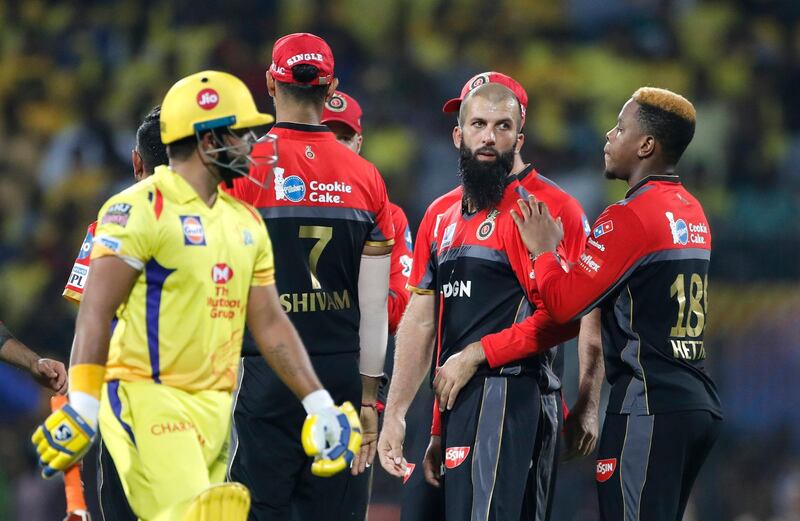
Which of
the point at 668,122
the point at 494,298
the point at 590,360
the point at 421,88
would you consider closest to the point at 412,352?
the point at 494,298

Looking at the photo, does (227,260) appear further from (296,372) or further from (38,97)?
(38,97)

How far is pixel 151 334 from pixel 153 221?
38 cm

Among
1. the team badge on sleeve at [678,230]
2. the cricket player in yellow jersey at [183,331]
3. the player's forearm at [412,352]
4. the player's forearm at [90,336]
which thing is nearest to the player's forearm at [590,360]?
the team badge on sleeve at [678,230]

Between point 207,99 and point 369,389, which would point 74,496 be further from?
point 369,389

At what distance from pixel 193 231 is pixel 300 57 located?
1.49m

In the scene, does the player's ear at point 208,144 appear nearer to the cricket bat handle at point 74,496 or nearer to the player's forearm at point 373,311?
the cricket bat handle at point 74,496

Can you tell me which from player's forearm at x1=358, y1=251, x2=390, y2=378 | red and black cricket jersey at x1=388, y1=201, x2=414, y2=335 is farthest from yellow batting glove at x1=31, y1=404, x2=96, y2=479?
red and black cricket jersey at x1=388, y1=201, x2=414, y2=335

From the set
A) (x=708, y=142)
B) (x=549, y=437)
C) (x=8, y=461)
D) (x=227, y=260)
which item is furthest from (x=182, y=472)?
(x=708, y=142)

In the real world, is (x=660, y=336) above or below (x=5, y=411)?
above

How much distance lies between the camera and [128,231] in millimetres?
3979

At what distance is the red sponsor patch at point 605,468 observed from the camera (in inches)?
195

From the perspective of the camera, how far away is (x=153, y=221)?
404 centimetres

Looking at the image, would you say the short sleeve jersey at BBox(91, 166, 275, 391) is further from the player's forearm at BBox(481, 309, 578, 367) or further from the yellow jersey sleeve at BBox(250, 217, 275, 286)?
the player's forearm at BBox(481, 309, 578, 367)

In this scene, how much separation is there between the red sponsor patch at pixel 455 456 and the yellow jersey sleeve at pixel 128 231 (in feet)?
5.49
